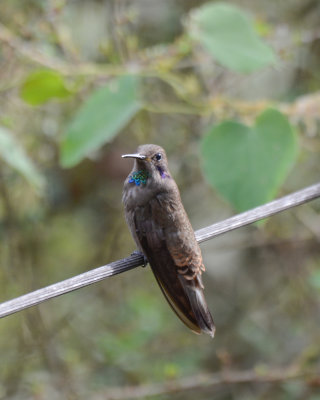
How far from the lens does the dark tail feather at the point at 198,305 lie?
2004 mm

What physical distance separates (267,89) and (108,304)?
6.45ft

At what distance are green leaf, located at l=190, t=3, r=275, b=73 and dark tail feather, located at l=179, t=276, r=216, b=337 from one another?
892mm

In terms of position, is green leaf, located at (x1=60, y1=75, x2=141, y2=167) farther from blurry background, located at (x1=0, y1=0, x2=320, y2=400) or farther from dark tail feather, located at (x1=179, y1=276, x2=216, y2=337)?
dark tail feather, located at (x1=179, y1=276, x2=216, y2=337)

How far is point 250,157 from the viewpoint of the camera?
2256mm

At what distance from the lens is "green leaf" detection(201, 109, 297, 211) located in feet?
7.10

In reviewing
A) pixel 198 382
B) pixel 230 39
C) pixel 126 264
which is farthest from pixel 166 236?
pixel 198 382

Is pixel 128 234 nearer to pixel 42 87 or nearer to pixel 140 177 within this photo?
pixel 42 87

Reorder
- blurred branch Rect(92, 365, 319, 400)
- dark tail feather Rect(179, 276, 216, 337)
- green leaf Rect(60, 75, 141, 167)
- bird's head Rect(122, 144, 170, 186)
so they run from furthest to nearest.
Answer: blurred branch Rect(92, 365, 319, 400), green leaf Rect(60, 75, 141, 167), bird's head Rect(122, 144, 170, 186), dark tail feather Rect(179, 276, 216, 337)

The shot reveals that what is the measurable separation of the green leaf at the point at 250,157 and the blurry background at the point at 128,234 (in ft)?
1.52

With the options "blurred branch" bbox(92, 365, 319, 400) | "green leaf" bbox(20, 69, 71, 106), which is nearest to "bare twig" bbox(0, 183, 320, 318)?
"green leaf" bbox(20, 69, 71, 106)

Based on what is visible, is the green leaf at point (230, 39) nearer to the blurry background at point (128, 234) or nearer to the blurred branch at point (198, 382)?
the blurry background at point (128, 234)

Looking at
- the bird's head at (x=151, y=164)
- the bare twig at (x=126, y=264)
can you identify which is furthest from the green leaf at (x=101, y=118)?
the bare twig at (x=126, y=264)

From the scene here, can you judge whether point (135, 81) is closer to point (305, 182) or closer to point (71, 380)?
point (71, 380)

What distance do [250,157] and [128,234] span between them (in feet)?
5.75
